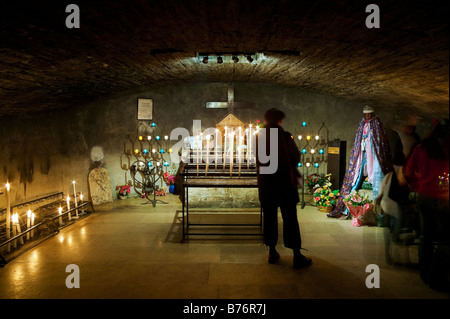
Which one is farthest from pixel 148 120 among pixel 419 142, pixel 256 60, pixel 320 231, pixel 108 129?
pixel 419 142

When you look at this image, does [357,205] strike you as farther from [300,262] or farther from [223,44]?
[223,44]

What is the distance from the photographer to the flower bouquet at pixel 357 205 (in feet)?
17.4

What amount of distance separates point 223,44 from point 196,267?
9.86 ft

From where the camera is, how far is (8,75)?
385cm

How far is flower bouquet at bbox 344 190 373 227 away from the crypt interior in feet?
0.93

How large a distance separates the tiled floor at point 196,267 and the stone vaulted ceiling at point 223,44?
2262 millimetres

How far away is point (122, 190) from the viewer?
7.72 m

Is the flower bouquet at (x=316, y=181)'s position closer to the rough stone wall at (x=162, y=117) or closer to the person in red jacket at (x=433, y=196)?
the rough stone wall at (x=162, y=117)

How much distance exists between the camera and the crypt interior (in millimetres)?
2988

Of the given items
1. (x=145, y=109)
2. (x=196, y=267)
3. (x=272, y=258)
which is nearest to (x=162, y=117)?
(x=145, y=109)

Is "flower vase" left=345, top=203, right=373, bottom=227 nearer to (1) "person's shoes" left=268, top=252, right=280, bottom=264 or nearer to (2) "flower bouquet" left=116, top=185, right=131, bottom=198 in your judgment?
(1) "person's shoes" left=268, top=252, right=280, bottom=264

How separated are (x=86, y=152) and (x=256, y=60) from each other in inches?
194

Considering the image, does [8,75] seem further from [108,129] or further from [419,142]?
[419,142]

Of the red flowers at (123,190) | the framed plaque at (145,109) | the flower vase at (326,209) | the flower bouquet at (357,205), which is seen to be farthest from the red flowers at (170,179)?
the flower bouquet at (357,205)
